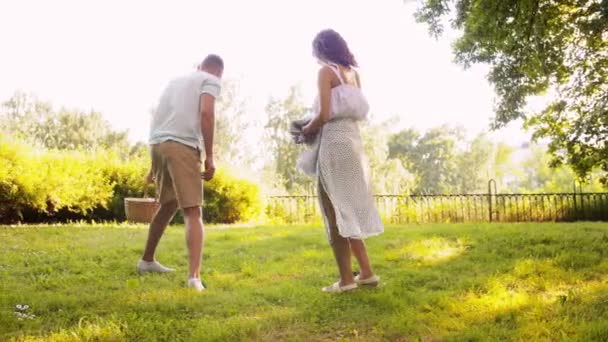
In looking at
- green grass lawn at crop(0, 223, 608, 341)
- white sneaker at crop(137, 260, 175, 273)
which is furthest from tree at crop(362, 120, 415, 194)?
white sneaker at crop(137, 260, 175, 273)

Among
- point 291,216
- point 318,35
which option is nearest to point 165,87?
point 318,35

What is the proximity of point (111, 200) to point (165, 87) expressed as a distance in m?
10.5

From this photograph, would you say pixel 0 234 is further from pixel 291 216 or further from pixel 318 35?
pixel 291 216

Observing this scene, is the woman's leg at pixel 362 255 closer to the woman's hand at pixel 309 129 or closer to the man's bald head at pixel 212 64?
the woman's hand at pixel 309 129

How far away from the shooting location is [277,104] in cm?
4216

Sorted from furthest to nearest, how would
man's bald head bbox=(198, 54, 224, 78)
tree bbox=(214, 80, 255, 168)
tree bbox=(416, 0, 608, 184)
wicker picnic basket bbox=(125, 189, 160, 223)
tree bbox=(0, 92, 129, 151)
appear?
1. tree bbox=(0, 92, 129, 151)
2. tree bbox=(214, 80, 255, 168)
3. wicker picnic basket bbox=(125, 189, 160, 223)
4. tree bbox=(416, 0, 608, 184)
5. man's bald head bbox=(198, 54, 224, 78)

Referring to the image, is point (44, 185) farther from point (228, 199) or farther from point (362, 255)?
point (362, 255)

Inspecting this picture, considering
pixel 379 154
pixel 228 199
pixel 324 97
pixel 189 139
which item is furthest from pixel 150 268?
pixel 379 154

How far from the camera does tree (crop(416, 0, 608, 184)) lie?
7184 mm

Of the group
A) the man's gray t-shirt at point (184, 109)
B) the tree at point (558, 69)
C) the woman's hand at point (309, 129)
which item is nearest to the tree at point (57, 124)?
the tree at point (558, 69)

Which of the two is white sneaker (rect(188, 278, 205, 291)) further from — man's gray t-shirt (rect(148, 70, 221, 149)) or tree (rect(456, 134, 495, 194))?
tree (rect(456, 134, 495, 194))

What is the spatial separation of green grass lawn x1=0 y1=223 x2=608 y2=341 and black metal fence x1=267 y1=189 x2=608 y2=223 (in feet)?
29.1

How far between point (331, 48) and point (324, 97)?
1.36 feet

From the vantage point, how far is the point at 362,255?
3877 millimetres
